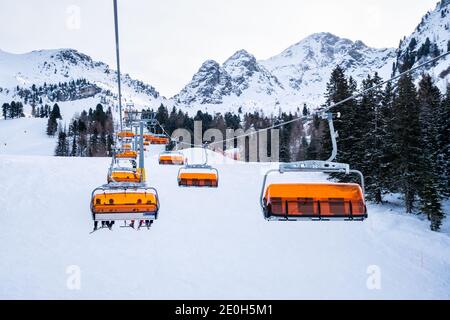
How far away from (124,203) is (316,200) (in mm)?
4599

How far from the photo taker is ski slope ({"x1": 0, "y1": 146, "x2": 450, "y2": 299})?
611 inches

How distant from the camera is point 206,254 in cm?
1834

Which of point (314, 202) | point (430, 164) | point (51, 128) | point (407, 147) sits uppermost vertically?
point (51, 128)

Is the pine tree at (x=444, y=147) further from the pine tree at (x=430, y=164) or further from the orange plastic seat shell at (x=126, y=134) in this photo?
the orange plastic seat shell at (x=126, y=134)

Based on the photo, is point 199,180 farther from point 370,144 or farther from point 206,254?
point 370,144

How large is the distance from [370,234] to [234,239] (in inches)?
327

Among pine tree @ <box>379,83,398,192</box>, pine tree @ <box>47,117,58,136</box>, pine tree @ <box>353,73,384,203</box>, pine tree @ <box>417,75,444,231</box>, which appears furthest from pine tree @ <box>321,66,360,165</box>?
pine tree @ <box>47,117,58,136</box>

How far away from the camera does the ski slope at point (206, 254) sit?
1552 centimetres

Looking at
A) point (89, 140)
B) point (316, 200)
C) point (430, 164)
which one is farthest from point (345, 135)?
point (89, 140)

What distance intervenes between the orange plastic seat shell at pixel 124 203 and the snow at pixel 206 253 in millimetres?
7079

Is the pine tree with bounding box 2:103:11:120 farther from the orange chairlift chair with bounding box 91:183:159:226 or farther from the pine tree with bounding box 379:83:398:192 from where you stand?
the orange chairlift chair with bounding box 91:183:159:226
